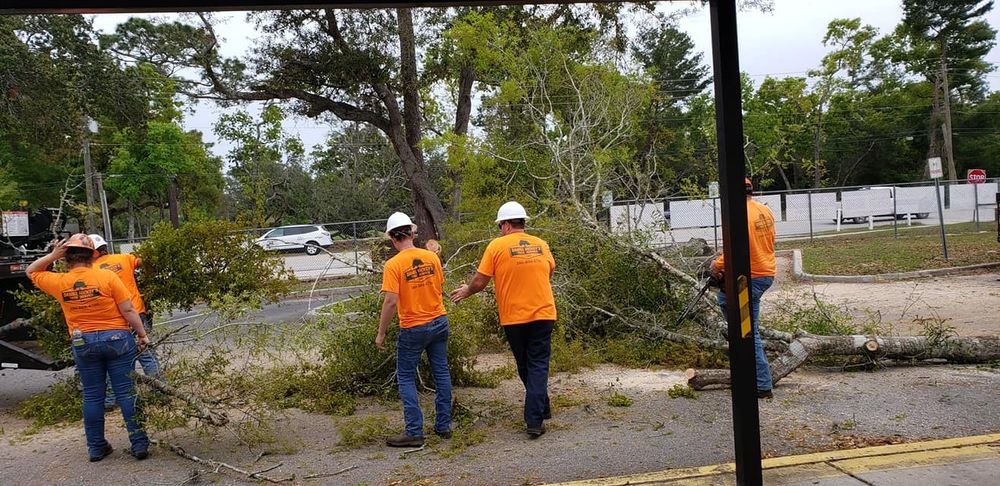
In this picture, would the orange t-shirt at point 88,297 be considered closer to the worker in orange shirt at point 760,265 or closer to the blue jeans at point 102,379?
the blue jeans at point 102,379

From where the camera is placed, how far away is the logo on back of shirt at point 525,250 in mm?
5086

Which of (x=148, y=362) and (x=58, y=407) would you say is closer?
(x=148, y=362)

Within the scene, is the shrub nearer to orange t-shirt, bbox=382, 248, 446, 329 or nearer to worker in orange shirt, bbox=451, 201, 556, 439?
orange t-shirt, bbox=382, 248, 446, 329

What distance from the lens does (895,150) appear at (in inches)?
1866

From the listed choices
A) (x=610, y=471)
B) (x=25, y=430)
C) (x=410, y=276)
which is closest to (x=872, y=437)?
(x=610, y=471)

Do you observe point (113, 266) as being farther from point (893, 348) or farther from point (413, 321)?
point (893, 348)

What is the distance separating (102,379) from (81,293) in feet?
2.21

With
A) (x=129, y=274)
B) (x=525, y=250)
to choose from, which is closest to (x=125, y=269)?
(x=129, y=274)

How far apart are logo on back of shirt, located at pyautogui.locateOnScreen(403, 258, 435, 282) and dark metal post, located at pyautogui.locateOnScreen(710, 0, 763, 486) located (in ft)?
7.40

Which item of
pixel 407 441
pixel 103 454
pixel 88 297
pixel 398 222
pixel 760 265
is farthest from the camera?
pixel 760 265

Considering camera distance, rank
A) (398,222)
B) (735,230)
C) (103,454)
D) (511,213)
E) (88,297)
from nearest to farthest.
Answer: (735,230) < (88,297) < (103,454) < (398,222) < (511,213)

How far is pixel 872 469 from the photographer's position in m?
4.04

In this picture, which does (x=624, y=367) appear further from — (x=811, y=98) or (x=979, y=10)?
(x=979, y=10)

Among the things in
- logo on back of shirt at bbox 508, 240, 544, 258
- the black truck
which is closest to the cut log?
logo on back of shirt at bbox 508, 240, 544, 258
